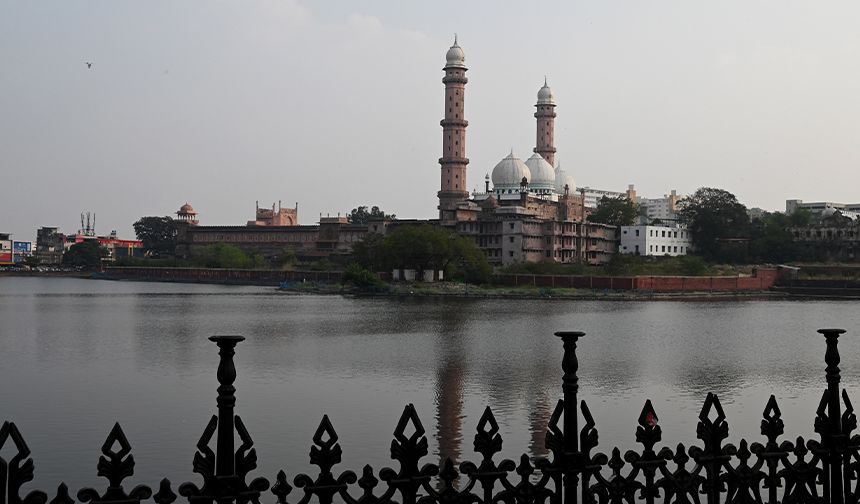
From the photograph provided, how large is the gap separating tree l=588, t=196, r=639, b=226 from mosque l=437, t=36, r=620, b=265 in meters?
1.96

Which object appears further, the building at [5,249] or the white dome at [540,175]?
the building at [5,249]

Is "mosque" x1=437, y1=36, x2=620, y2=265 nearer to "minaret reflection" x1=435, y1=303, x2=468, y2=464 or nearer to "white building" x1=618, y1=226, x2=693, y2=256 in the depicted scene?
"white building" x1=618, y1=226, x2=693, y2=256

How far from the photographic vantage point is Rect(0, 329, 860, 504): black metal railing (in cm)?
516

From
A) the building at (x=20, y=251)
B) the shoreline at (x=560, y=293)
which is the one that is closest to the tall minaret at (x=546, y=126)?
the shoreline at (x=560, y=293)

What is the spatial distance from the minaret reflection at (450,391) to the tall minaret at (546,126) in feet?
215

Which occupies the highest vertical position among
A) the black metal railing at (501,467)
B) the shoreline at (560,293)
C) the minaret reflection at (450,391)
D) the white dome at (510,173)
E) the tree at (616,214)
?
the white dome at (510,173)

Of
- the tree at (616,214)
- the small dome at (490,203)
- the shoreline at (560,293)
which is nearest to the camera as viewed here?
the shoreline at (560,293)

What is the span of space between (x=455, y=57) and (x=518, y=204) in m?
17.5

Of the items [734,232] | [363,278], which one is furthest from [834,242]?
[363,278]

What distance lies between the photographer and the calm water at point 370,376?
16500 mm

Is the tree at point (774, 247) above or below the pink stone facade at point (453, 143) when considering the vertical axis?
below

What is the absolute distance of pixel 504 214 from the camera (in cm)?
8938

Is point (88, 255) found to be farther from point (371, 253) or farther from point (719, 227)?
point (719, 227)

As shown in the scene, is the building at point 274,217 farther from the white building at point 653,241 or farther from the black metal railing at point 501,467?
the black metal railing at point 501,467
